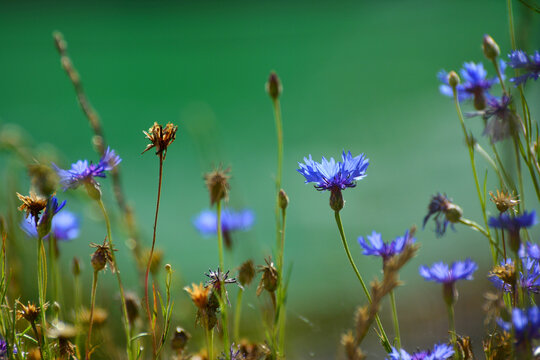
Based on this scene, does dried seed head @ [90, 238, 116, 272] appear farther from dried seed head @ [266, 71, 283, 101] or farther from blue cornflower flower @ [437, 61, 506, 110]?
blue cornflower flower @ [437, 61, 506, 110]

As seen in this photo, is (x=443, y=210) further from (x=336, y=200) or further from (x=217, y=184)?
(x=217, y=184)

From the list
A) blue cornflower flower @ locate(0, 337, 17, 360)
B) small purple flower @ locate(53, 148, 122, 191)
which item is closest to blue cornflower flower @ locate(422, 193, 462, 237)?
small purple flower @ locate(53, 148, 122, 191)

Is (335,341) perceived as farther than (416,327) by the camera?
No

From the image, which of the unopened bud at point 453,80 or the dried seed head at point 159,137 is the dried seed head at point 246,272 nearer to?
the dried seed head at point 159,137

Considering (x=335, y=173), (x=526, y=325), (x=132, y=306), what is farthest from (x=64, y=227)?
(x=526, y=325)

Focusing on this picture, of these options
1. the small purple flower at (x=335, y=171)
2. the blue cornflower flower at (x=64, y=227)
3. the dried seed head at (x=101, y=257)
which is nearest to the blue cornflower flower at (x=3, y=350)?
the dried seed head at (x=101, y=257)

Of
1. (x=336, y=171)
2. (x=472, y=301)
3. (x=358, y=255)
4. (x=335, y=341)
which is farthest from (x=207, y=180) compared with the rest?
(x=358, y=255)

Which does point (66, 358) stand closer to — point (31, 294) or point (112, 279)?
point (31, 294)
